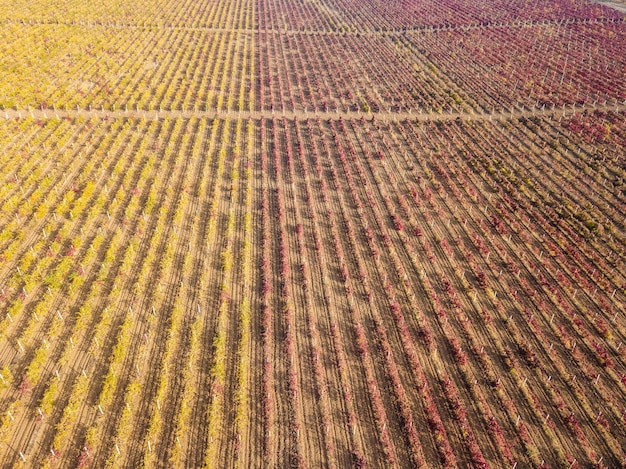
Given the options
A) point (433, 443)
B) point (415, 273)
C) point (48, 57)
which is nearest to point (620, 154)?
point (415, 273)

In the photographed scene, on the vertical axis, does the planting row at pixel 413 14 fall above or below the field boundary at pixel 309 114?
above

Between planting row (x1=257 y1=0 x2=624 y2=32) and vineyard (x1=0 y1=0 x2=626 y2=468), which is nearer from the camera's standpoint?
vineyard (x1=0 y1=0 x2=626 y2=468)

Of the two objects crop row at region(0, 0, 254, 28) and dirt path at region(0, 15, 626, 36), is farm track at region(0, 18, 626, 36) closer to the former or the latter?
dirt path at region(0, 15, 626, 36)

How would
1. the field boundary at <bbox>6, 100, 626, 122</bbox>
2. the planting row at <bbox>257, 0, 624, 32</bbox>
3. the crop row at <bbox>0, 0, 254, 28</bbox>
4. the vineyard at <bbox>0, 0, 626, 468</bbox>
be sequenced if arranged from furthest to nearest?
the planting row at <bbox>257, 0, 624, 32</bbox>, the crop row at <bbox>0, 0, 254, 28</bbox>, the field boundary at <bbox>6, 100, 626, 122</bbox>, the vineyard at <bbox>0, 0, 626, 468</bbox>

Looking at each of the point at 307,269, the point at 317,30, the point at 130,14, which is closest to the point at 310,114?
the point at 307,269

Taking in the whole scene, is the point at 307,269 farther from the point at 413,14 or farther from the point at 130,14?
the point at 413,14

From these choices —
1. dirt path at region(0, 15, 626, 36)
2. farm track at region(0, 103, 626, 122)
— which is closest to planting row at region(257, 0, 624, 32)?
dirt path at region(0, 15, 626, 36)

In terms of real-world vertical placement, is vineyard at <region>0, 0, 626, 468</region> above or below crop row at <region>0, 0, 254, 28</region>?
below

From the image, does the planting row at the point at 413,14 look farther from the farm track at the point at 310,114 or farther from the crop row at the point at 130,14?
the farm track at the point at 310,114

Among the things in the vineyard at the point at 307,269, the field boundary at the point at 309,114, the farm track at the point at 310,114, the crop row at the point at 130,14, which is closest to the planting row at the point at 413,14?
the crop row at the point at 130,14
